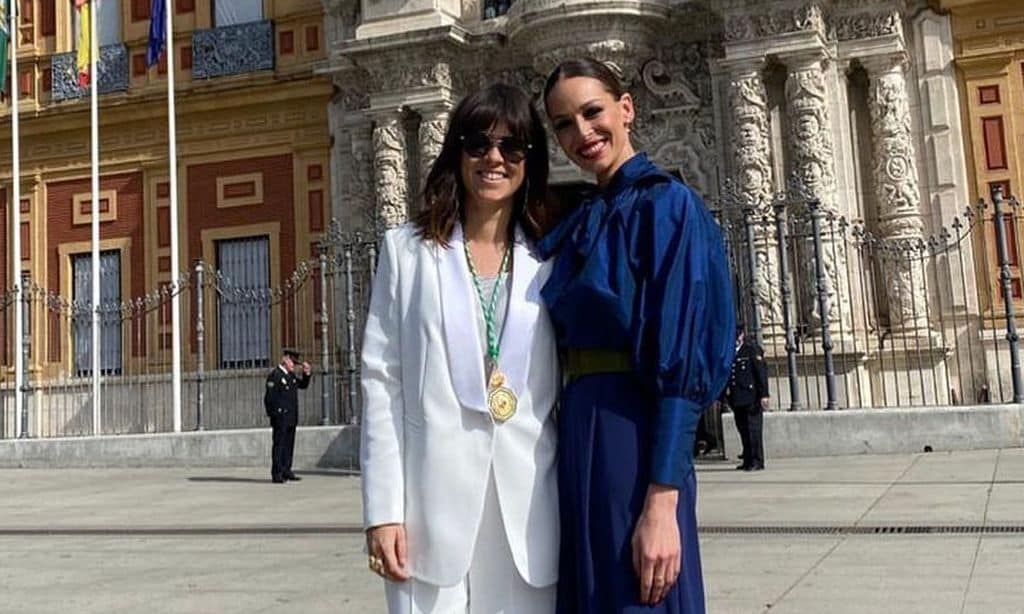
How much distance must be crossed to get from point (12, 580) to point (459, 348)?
4.61 meters

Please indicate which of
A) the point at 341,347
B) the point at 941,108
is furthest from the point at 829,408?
the point at 341,347

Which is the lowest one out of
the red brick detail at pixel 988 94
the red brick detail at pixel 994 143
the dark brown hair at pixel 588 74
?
the dark brown hair at pixel 588 74

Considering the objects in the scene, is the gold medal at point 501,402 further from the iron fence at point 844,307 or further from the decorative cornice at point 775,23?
the decorative cornice at point 775,23

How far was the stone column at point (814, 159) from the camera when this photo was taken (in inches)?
539

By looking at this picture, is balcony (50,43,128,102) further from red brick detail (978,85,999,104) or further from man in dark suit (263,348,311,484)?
red brick detail (978,85,999,104)

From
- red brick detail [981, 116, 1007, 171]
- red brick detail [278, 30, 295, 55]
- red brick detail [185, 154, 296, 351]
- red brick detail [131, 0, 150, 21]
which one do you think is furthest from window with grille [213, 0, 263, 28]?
red brick detail [981, 116, 1007, 171]

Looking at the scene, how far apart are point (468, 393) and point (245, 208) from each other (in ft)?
54.9

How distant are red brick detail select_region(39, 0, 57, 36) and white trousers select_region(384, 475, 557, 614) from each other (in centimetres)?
2029

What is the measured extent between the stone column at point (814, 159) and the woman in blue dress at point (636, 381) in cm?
1172

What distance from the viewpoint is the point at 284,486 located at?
11516 mm

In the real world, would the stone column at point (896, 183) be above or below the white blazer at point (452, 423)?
above

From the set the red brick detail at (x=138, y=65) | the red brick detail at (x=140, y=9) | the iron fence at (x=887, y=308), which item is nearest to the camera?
the iron fence at (x=887, y=308)

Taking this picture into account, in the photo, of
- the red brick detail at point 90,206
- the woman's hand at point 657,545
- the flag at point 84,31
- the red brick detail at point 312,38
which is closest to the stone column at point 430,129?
the red brick detail at point 312,38

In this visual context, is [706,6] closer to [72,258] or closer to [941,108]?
[941,108]
